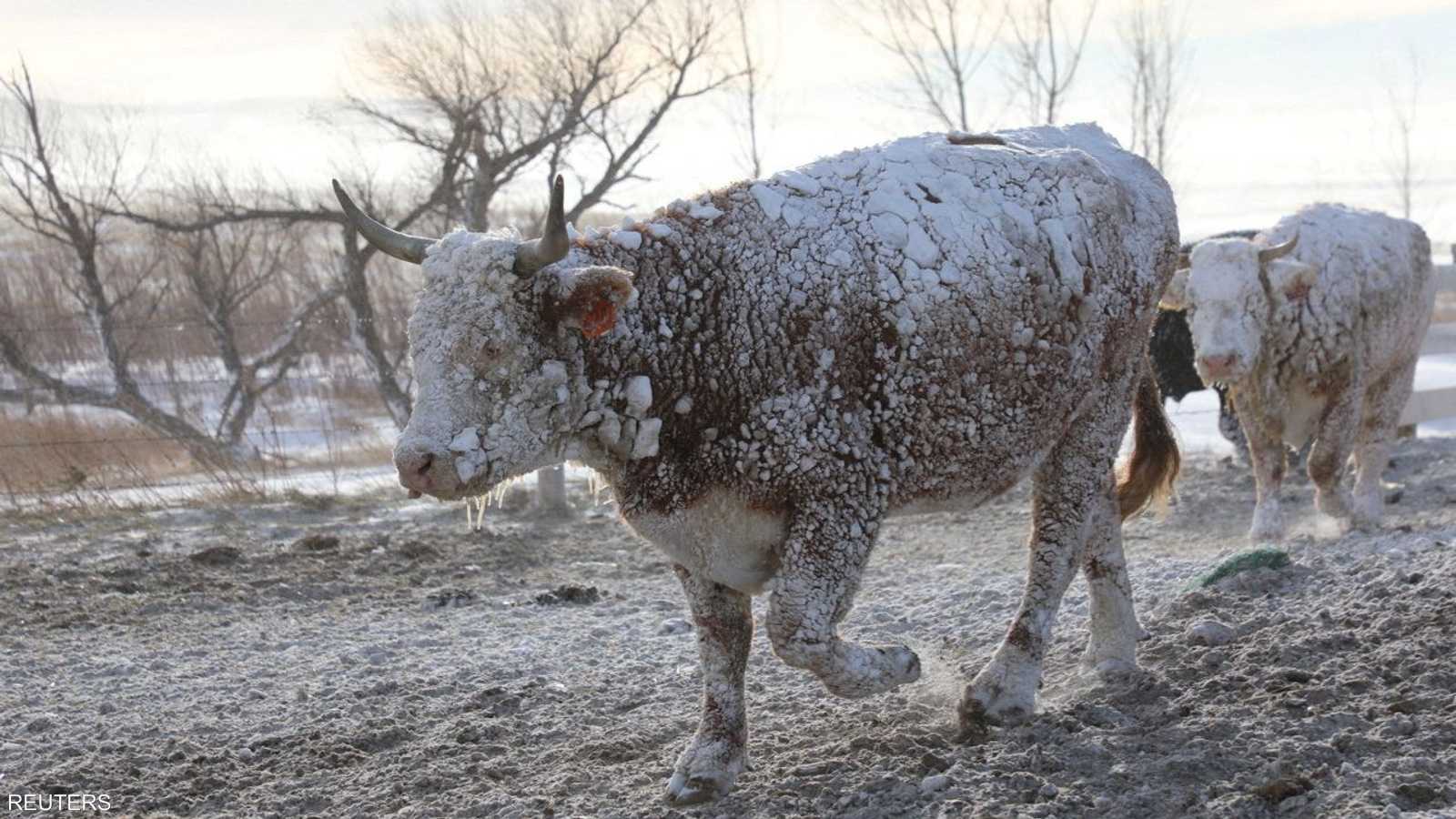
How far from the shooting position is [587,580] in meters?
7.87

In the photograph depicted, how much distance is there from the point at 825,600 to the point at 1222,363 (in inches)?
182

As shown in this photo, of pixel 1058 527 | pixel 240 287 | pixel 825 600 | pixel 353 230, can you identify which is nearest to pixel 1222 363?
pixel 1058 527

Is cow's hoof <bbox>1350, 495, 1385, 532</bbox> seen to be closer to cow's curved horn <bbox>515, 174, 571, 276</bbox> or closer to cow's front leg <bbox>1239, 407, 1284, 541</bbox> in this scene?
cow's front leg <bbox>1239, 407, 1284, 541</bbox>

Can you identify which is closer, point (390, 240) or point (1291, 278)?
point (390, 240)

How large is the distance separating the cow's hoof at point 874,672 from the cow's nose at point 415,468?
1.24 m

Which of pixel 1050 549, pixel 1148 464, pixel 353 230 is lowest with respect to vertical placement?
pixel 1050 549

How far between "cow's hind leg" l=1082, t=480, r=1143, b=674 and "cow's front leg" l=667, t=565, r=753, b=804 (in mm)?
1388

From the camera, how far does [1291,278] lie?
27.0 ft

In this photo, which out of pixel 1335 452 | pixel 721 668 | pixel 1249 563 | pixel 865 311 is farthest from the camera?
Answer: pixel 1335 452

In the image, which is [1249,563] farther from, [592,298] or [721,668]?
[592,298]

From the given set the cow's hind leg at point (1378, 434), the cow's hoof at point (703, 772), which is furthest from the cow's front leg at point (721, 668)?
the cow's hind leg at point (1378, 434)

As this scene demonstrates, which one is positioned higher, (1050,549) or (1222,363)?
(1222,363)

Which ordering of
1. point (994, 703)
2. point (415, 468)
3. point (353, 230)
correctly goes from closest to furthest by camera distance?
point (415, 468), point (994, 703), point (353, 230)

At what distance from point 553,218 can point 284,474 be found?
897 cm
